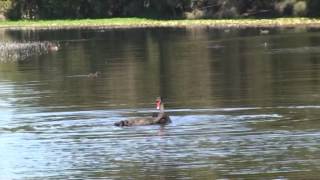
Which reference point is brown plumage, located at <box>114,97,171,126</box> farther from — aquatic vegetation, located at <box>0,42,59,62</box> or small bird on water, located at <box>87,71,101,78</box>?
aquatic vegetation, located at <box>0,42,59,62</box>

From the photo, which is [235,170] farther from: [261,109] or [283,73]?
[283,73]

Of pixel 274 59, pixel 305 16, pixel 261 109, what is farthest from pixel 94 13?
pixel 261 109

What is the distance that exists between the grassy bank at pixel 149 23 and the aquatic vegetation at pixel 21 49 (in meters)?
25.9

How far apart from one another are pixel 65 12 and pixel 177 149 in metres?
108

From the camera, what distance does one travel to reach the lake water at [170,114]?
2000 cm

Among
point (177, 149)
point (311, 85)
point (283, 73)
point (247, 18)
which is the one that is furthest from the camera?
point (247, 18)

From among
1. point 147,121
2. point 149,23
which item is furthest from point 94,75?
point 149,23

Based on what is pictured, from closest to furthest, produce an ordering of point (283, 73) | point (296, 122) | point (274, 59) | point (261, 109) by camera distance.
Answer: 1. point (296, 122)
2. point (261, 109)
3. point (283, 73)
4. point (274, 59)

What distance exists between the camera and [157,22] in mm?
109250

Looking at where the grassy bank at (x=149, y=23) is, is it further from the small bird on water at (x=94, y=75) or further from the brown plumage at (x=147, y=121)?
the brown plumage at (x=147, y=121)

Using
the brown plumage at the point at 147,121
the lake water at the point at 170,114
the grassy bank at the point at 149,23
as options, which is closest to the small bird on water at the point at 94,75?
the lake water at the point at 170,114

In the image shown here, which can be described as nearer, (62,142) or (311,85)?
(62,142)

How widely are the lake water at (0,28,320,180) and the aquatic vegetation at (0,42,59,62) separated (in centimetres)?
550

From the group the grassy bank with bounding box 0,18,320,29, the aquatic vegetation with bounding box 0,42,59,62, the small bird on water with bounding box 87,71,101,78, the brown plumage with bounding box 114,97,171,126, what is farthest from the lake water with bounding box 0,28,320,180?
the grassy bank with bounding box 0,18,320,29
